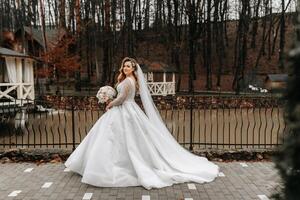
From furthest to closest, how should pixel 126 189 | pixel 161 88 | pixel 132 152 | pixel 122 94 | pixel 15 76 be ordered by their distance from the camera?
pixel 161 88, pixel 15 76, pixel 122 94, pixel 132 152, pixel 126 189

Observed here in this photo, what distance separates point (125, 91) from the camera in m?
5.64

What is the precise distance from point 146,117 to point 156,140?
1.43 feet

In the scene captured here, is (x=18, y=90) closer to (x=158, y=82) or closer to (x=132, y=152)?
(x=158, y=82)


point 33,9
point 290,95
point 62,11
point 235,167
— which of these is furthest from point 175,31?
point 290,95

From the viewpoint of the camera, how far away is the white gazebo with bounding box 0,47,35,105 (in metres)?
15.3

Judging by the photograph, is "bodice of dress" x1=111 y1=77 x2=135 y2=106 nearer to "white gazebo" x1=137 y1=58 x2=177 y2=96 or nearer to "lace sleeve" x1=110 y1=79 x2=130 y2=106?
"lace sleeve" x1=110 y1=79 x2=130 y2=106

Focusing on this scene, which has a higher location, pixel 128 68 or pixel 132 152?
pixel 128 68

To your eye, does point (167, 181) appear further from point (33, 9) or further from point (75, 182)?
point (33, 9)

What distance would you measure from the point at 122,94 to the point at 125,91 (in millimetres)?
68

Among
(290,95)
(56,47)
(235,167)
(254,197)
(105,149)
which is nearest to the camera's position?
(290,95)

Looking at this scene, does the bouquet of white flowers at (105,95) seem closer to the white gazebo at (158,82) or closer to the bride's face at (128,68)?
the bride's face at (128,68)

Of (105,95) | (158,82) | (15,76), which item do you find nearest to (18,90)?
(15,76)

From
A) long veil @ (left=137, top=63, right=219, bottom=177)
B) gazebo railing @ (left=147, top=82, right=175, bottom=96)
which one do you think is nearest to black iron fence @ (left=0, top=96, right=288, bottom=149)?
long veil @ (left=137, top=63, right=219, bottom=177)

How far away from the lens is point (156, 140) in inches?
222
